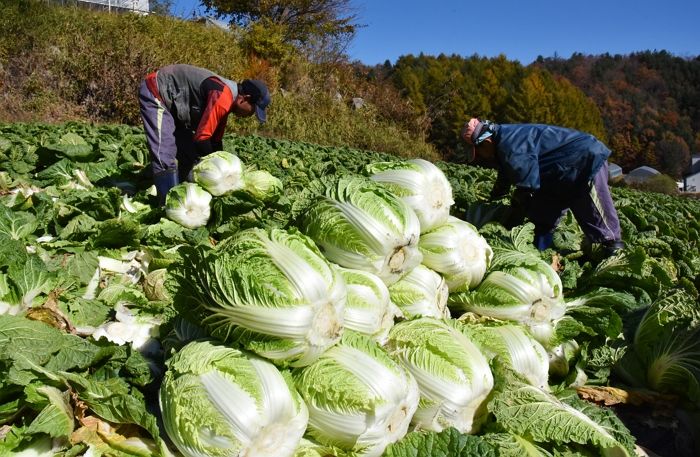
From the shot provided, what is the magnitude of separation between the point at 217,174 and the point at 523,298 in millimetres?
4213

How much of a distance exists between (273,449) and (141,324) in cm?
179

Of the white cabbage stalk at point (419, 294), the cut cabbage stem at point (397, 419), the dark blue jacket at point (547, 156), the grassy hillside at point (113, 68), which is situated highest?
the grassy hillside at point (113, 68)

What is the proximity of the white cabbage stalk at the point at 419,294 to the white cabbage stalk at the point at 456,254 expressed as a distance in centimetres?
13

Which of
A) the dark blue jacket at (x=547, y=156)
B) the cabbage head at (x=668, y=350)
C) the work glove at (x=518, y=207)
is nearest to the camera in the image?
the cabbage head at (x=668, y=350)

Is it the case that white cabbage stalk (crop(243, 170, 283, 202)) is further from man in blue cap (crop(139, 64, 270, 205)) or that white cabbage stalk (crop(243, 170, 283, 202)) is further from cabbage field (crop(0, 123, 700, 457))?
cabbage field (crop(0, 123, 700, 457))

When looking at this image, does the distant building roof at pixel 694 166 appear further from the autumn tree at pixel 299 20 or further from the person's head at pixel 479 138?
the person's head at pixel 479 138

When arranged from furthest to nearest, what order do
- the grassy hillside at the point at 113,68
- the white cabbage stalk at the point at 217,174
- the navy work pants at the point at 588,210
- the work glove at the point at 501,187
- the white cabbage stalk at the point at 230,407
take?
1. the grassy hillside at the point at 113,68
2. the work glove at the point at 501,187
3. the navy work pants at the point at 588,210
4. the white cabbage stalk at the point at 217,174
5. the white cabbage stalk at the point at 230,407

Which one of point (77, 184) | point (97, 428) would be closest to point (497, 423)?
point (97, 428)

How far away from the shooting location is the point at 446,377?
2705 millimetres

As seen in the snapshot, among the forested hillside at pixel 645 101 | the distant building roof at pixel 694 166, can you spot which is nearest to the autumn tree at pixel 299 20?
the forested hillside at pixel 645 101

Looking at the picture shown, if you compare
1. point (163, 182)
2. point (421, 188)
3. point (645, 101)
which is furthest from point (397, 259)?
point (645, 101)

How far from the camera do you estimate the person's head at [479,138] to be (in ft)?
20.1

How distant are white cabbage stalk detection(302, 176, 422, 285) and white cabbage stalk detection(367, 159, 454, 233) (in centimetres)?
34

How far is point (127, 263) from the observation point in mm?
5012
